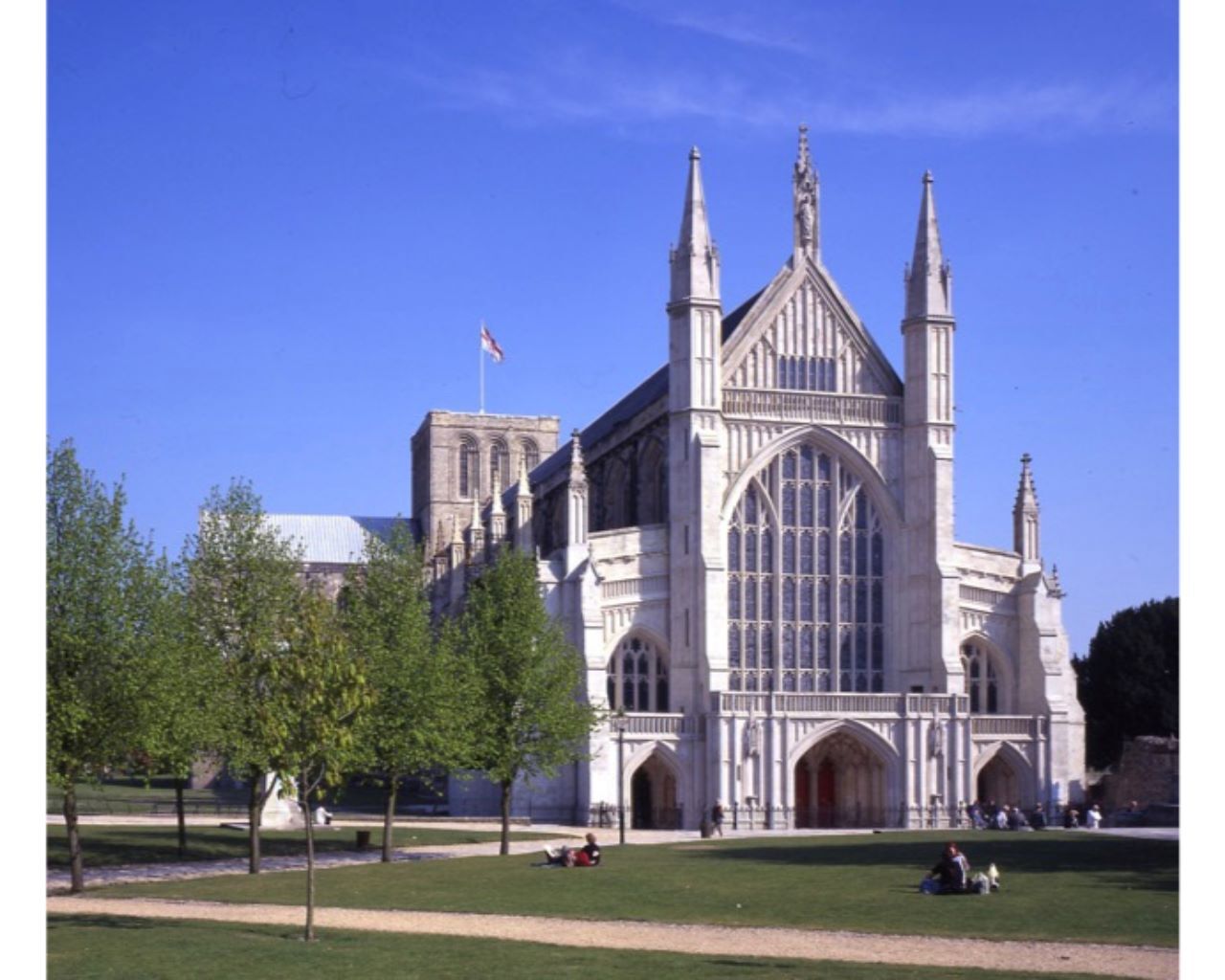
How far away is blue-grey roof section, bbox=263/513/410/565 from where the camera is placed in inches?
4880

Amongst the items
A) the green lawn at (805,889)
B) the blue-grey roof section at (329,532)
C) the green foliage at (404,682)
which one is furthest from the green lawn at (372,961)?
the blue-grey roof section at (329,532)

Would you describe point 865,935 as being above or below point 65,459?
below

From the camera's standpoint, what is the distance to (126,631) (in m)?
39.6

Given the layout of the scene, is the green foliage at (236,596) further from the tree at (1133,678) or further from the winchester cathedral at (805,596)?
the tree at (1133,678)

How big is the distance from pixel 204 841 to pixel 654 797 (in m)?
21.2

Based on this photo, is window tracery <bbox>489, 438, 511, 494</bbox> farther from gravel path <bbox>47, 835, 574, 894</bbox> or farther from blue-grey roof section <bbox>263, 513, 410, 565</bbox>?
gravel path <bbox>47, 835, 574, 894</bbox>

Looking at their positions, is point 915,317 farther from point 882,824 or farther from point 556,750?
point 556,750

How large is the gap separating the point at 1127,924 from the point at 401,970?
41.1 ft

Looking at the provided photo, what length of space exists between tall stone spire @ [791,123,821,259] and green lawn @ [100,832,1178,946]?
30.0 meters

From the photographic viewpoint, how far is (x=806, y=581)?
241 ft

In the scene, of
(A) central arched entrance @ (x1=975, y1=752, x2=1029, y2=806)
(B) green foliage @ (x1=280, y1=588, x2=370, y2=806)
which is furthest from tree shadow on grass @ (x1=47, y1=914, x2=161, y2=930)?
(A) central arched entrance @ (x1=975, y1=752, x2=1029, y2=806)
